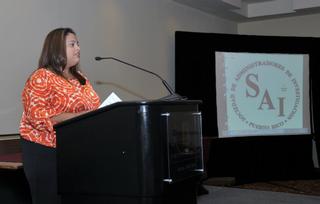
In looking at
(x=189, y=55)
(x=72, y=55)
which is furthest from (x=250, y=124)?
(x=72, y=55)

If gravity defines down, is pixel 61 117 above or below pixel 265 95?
below

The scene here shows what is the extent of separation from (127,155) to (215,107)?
14.7 ft

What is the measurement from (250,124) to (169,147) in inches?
175

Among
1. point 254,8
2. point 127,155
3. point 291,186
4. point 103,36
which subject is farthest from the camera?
point 254,8

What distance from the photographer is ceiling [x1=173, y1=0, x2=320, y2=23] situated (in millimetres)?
6203

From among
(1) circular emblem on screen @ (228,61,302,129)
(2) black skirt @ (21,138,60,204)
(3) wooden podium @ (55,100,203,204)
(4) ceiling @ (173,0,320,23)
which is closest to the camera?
(3) wooden podium @ (55,100,203,204)

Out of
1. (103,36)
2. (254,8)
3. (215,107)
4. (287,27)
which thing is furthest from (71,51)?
(287,27)

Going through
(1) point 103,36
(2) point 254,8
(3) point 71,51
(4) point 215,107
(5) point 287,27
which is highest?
(2) point 254,8

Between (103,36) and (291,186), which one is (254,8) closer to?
(291,186)

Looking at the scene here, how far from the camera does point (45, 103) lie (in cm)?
188

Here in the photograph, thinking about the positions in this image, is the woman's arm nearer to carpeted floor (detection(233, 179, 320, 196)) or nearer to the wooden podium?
the wooden podium

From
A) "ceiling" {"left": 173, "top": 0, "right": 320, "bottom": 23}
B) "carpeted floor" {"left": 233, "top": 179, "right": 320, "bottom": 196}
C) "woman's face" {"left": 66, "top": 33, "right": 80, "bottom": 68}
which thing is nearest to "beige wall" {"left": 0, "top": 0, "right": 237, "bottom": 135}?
"ceiling" {"left": 173, "top": 0, "right": 320, "bottom": 23}

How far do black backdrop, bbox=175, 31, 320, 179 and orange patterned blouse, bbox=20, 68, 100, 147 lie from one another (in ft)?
12.9

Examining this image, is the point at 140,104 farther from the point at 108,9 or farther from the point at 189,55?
the point at 189,55
